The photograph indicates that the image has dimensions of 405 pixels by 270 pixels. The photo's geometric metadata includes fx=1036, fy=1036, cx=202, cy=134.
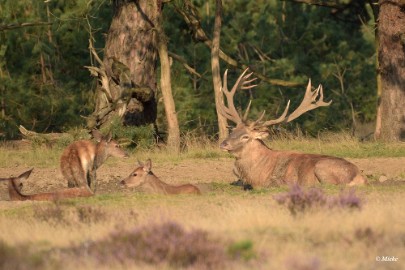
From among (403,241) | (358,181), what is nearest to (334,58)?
(358,181)

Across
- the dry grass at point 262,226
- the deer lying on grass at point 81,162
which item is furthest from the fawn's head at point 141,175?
the dry grass at point 262,226

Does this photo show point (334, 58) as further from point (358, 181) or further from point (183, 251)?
point (183, 251)

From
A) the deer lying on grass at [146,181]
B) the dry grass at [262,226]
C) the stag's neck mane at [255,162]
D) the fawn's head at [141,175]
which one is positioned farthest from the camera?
the stag's neck mane at [255,162]

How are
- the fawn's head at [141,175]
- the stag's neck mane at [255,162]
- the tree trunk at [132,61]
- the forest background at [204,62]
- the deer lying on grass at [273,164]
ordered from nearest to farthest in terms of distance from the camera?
1. the deer lying on grass at [273,164]
2. the fawn's head at [141,175]
3. the stag's neck mane at [255,162]
4. the tree trunk at [132,61]
5. the forest background at [204,62]

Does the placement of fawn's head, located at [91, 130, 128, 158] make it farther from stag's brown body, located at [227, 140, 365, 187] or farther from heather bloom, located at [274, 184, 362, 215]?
heather bloom, located at [274, 184, 362, 215]

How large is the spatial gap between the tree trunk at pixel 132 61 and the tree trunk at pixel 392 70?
17.2 feet

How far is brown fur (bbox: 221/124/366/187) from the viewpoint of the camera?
53.4 ft

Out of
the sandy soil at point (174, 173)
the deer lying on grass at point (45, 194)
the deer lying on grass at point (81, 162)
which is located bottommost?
the sandy soil at point (174, 173)

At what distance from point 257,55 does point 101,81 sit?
10.6m

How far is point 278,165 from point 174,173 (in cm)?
313

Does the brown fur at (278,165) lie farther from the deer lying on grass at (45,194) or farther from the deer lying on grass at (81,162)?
the deer lying on grass at (45,194)

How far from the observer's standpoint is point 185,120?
95.4 ft

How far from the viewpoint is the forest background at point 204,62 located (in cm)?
2836

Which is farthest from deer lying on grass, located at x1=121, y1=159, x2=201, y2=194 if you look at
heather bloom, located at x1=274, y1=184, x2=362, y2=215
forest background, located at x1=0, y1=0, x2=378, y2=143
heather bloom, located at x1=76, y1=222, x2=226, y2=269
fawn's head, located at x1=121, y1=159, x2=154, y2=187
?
forest background, located at x1=0, y1=0, x2=378, y2=143
